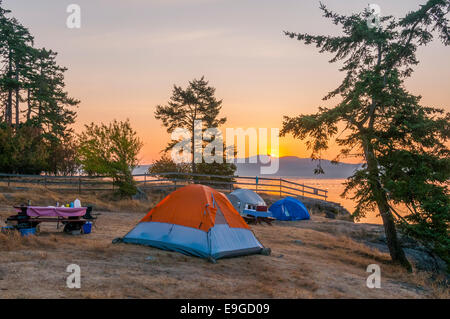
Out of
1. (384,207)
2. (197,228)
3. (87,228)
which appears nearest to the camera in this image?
(197,228)

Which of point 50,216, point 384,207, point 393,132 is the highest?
point 393,132

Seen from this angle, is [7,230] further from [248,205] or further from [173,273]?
[248,205]

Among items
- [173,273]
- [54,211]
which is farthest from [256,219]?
[173,273]

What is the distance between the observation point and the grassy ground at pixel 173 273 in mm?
5656

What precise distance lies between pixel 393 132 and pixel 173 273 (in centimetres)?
894

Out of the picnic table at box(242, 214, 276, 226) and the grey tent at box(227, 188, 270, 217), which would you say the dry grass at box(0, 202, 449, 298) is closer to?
the picnic table at box(242, 214, 276, 226)

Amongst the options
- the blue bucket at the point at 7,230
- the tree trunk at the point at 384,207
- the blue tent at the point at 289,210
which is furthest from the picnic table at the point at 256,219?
the blue bucket at the point at 7,230

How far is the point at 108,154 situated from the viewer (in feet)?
65.8

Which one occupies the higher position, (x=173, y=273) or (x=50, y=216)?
(x=50, y=216)

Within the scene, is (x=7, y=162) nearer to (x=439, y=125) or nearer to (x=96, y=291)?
(x=96, y=291)

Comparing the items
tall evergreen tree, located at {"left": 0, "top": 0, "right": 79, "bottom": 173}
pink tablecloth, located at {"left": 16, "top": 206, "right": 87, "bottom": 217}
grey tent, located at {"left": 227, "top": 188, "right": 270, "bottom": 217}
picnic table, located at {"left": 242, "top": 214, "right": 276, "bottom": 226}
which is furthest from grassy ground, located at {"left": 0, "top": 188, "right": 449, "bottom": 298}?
tall evergreen tree, located at {"left": 0, "top": 0, "right": 79, "bottom": 173}

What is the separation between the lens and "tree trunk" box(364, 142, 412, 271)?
35.1ft

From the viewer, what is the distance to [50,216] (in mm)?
10547

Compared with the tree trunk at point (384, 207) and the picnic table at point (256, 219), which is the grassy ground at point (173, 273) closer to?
the tree trunk at point (384, 207)
